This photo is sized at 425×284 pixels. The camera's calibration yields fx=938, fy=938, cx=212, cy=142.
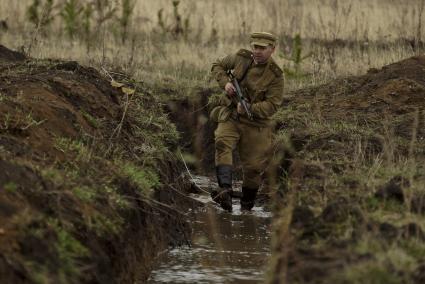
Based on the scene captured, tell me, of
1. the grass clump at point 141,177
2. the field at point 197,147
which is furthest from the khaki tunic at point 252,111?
the grass clump at point 141,177

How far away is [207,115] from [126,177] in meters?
7.59

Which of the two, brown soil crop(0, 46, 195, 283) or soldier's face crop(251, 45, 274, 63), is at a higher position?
soldier's face crop(251, 45, 274, 63)

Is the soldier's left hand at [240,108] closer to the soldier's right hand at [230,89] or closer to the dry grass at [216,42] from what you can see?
the soldier's right hand at [230,89]

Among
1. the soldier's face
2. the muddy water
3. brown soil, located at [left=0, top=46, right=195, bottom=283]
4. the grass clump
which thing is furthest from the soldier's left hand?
the grass clump

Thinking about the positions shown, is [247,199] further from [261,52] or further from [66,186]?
[66,186]

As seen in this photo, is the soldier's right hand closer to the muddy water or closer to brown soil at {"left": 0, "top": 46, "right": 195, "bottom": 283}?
brown soil at {"left": 0, "top": 46, "right": 195, "bottom": 283}

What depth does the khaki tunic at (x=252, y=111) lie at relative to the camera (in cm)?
1066

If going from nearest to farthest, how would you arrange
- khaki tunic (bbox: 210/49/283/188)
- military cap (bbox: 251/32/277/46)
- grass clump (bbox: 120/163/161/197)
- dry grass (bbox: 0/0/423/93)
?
grass clump (bbox: 120/163/161/197), military cap (bbox: 251/32/277/46), khaki tunic (bbox: 210/49/283/188), dry grass (bbox: 0/0/423/93)

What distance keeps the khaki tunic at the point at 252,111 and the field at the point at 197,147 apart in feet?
1.47

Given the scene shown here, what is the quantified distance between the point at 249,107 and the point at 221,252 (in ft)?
7.14

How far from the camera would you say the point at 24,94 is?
8.84 metres

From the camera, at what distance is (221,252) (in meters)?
8.95

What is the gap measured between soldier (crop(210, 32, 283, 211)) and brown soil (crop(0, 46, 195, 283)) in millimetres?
610

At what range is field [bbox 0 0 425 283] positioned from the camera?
5512 mm
